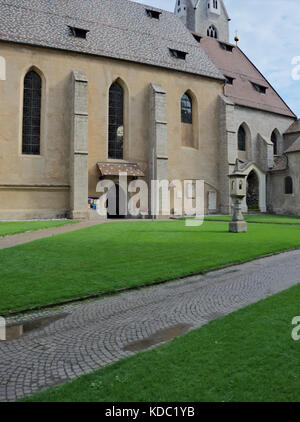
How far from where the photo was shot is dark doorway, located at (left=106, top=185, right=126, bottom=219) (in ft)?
93.9

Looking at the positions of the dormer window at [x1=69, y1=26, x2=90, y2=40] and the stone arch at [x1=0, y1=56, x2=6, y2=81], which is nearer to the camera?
the stone arch at [x1=0, y1=56, x2=6, y2=81]

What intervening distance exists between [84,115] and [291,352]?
24.8m

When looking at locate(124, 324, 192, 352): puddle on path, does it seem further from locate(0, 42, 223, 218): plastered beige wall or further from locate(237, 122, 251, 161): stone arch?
locate(237, 122, 251, 161): stone arch

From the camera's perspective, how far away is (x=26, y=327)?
512 centimetres

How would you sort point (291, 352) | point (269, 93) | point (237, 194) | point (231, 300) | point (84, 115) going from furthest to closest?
point (269, 93), point (84, 115), point (237, 194), point (231, 300), point (291, 352)

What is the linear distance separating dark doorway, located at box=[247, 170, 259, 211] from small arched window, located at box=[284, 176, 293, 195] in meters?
2.91

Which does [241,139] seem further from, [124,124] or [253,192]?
[124,124]

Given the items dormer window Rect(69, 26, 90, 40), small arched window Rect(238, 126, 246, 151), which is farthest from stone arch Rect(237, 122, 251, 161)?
dormer window Rect(69, 26, 90, 40)

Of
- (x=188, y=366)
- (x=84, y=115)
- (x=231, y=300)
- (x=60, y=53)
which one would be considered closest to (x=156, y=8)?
(x=60, y=53)

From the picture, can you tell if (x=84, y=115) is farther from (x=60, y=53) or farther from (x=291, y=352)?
(x=291, y=352)

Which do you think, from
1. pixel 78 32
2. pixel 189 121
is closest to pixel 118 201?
pixel 189 121

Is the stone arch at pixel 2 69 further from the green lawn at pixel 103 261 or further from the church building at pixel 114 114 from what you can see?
the green lawn at pixel 103 261

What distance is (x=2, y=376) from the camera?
363cm

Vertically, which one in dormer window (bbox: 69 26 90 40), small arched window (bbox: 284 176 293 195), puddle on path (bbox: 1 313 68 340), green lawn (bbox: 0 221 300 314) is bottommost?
puddle on path (bbox: 1 313 68 340)
